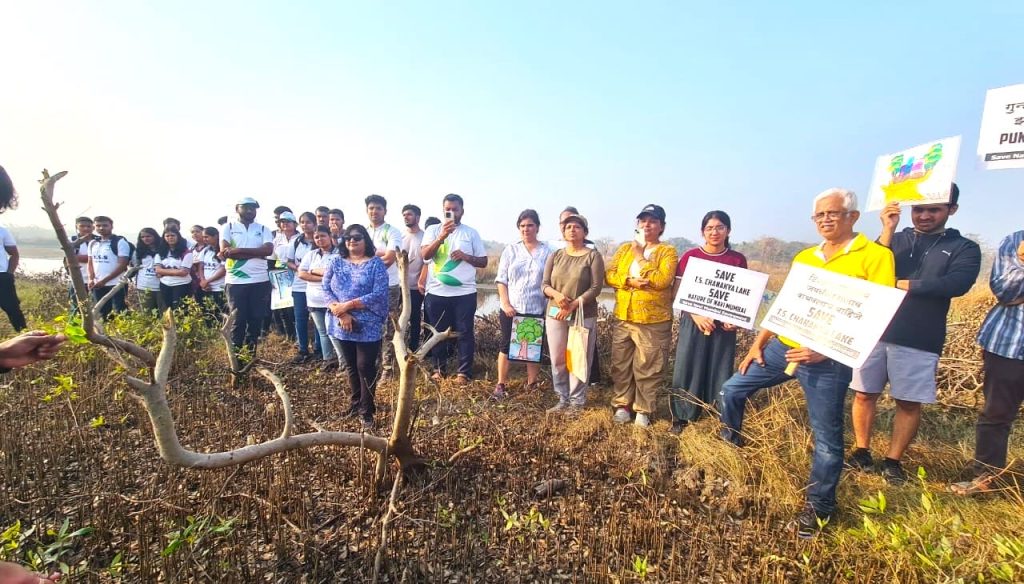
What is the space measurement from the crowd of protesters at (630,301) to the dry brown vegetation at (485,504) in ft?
1.17

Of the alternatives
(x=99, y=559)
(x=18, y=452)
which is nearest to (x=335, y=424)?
(x=99, y=559)

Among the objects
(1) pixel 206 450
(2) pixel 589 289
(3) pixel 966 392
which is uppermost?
(2) pixel 589 289

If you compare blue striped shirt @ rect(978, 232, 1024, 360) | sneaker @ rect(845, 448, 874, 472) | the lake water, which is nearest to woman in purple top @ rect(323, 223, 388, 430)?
sneaker @ rect(845, 448, 874, 472)

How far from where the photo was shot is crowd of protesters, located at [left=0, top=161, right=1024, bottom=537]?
288cm

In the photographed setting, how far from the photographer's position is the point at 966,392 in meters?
4.61

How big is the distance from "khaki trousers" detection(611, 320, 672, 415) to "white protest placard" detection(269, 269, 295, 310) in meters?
4.70

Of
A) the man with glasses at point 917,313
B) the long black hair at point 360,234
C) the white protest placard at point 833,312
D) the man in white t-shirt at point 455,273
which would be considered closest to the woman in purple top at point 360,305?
the long black hair at point 360,234

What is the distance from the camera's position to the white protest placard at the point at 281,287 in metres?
6.14

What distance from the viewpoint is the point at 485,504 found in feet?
9.78

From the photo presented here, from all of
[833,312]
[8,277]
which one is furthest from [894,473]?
[8,277]

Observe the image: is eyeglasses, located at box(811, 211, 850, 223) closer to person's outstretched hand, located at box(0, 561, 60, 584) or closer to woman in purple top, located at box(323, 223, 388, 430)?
woman in purple top, located at box(323, 223, 388, 430)

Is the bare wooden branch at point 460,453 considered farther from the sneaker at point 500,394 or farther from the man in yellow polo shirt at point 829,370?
the man in yellow polo shirt at point 829,370

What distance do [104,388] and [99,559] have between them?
9.50 ft

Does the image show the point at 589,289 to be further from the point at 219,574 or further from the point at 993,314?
the point at 219,574
